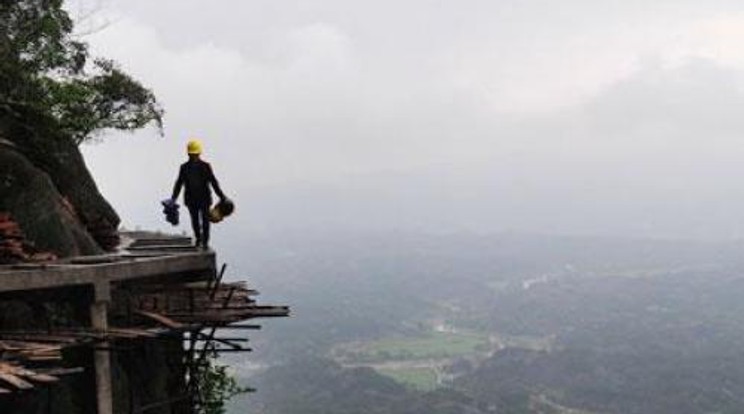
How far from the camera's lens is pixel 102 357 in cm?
1634

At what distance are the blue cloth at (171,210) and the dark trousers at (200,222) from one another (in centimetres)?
57

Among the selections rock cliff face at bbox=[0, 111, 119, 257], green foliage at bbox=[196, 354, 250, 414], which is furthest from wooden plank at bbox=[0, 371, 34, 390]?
green foliage at bbox=[196, 354, 250, 414]

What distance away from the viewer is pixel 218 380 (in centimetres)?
3131

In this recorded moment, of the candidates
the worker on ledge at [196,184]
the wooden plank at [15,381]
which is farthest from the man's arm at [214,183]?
the wooden plank at [15,381]

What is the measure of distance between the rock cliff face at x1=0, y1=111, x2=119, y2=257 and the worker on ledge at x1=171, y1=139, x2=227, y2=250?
2486 millimetres

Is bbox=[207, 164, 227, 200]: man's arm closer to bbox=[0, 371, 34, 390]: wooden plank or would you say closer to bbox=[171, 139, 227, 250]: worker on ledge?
bbox=[171, 139, 227, 250]: worker on ledge

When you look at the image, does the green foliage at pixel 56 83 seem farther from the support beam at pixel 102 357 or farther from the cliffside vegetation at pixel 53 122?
the support beam at pixel 102 357

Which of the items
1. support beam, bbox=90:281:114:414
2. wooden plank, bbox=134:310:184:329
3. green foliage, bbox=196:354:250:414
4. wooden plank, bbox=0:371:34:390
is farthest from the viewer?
green foliage, bbox=196:354:250:414

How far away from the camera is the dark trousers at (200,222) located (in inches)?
753

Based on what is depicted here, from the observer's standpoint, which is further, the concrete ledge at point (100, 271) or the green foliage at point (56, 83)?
the green foliage at point (56, 83)

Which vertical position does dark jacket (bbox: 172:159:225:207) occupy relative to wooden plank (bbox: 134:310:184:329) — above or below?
above

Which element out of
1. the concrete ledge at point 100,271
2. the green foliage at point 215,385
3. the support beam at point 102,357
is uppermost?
the concrete ledge at point 100,271

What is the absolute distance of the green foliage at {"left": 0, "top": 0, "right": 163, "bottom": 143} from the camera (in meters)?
23.6

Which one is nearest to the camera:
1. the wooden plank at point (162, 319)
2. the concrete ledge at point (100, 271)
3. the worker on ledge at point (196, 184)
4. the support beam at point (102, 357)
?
the concrete ledge at point (100, 271)
